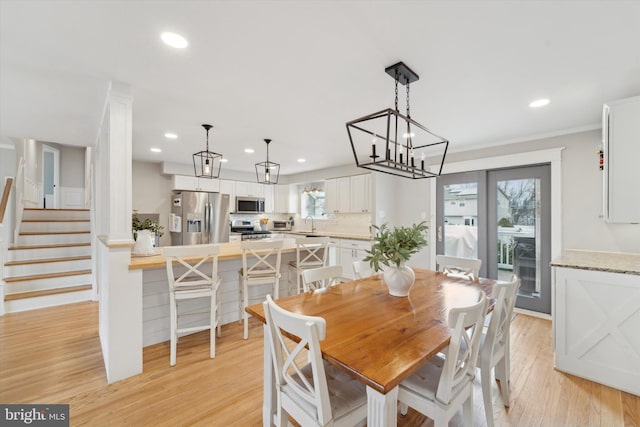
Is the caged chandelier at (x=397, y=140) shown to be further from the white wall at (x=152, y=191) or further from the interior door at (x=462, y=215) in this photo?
the white wall at (x=152, y=191)

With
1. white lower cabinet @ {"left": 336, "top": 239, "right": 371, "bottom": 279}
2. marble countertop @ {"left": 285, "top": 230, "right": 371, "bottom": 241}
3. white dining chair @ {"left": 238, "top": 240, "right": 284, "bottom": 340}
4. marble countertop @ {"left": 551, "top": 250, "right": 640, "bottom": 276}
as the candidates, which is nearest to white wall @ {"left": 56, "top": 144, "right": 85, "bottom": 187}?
marble countertop @ {"left": 285, "top": 230, "right": 371, "bottom": 241}

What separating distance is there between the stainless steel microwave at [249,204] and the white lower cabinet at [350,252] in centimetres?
232

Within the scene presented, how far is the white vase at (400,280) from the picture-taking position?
1.85 m

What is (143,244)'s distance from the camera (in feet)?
8.41

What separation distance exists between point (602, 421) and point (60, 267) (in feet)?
20.9

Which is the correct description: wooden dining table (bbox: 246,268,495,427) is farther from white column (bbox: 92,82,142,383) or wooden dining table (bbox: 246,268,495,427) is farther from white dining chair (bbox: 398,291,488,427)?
white column (bbox: 92,82,142,383)

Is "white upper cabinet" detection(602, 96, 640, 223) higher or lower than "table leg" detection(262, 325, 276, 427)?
higher

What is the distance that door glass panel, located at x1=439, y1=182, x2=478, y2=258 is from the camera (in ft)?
13.2

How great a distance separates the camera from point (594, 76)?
2002 millimetres

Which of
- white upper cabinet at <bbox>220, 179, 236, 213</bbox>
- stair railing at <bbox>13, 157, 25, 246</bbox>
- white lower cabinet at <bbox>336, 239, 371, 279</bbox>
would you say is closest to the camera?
stair railing at <bbox>13, 157, 25, 246</bbox>

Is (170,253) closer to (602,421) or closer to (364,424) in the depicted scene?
(364,424)

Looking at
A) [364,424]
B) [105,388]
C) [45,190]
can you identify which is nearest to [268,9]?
[364,424]

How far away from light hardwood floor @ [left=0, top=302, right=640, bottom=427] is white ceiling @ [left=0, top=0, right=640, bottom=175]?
2.38m

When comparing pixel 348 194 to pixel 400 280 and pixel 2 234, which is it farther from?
pixel 2 234
